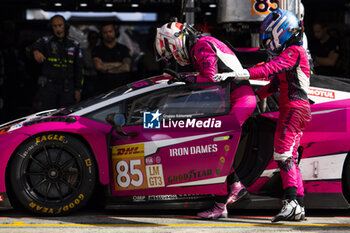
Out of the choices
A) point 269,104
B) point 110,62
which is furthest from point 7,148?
point 110,62

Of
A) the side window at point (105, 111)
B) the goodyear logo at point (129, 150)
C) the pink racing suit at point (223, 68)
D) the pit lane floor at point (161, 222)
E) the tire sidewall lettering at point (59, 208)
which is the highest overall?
the pink racing suit at point (223, 68)

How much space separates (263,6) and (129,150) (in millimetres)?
2520

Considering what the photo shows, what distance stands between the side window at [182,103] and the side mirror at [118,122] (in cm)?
7

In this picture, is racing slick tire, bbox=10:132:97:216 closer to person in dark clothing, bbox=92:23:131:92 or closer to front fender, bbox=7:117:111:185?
front fender, bbox=7:117:111:185

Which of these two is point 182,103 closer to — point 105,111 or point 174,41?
point 174,41

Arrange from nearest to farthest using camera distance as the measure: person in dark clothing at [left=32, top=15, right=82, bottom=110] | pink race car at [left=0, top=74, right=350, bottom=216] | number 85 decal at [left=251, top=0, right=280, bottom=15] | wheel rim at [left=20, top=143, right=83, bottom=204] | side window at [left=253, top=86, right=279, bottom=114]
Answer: pink race car at [left=0, top=74, right=350, bottom=216], wheel rim at [left=20, top=143, right=83, bottom=204], side window at [left=253, top=86, right=279, bottom=114], number 85 decal at [left=251, top=0, right=280, bottom=15], person in dark clothing at [left=32, top=15, right=82, bottom=110]

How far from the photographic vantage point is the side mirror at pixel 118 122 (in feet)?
17.5

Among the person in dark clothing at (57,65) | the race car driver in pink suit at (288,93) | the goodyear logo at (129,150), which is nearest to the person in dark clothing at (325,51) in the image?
the person in dark clothing at (57,65)

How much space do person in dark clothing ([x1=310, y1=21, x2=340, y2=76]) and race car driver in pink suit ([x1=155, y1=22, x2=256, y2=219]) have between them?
3.86 m

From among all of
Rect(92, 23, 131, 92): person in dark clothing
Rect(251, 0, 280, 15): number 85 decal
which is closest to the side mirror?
Rect(251, 0, 280, 15): number 85 decal

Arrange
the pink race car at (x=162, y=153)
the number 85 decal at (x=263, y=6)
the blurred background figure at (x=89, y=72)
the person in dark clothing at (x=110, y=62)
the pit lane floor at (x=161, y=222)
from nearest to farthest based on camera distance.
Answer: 1. the pit lane floor at (x=161, y=222)
2. the pink race car at (x=162, y=153)
3. the number 85 decal at (x=263, y=6)
4. the person in dark clothing at (x=110, y=62)
5. the blurred background figure at (x=89, y=72)

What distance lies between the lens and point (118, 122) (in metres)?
5.36

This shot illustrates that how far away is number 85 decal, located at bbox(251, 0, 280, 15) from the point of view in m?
6.83

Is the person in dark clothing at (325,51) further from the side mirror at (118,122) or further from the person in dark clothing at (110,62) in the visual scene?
the side mirror at (118,122)
